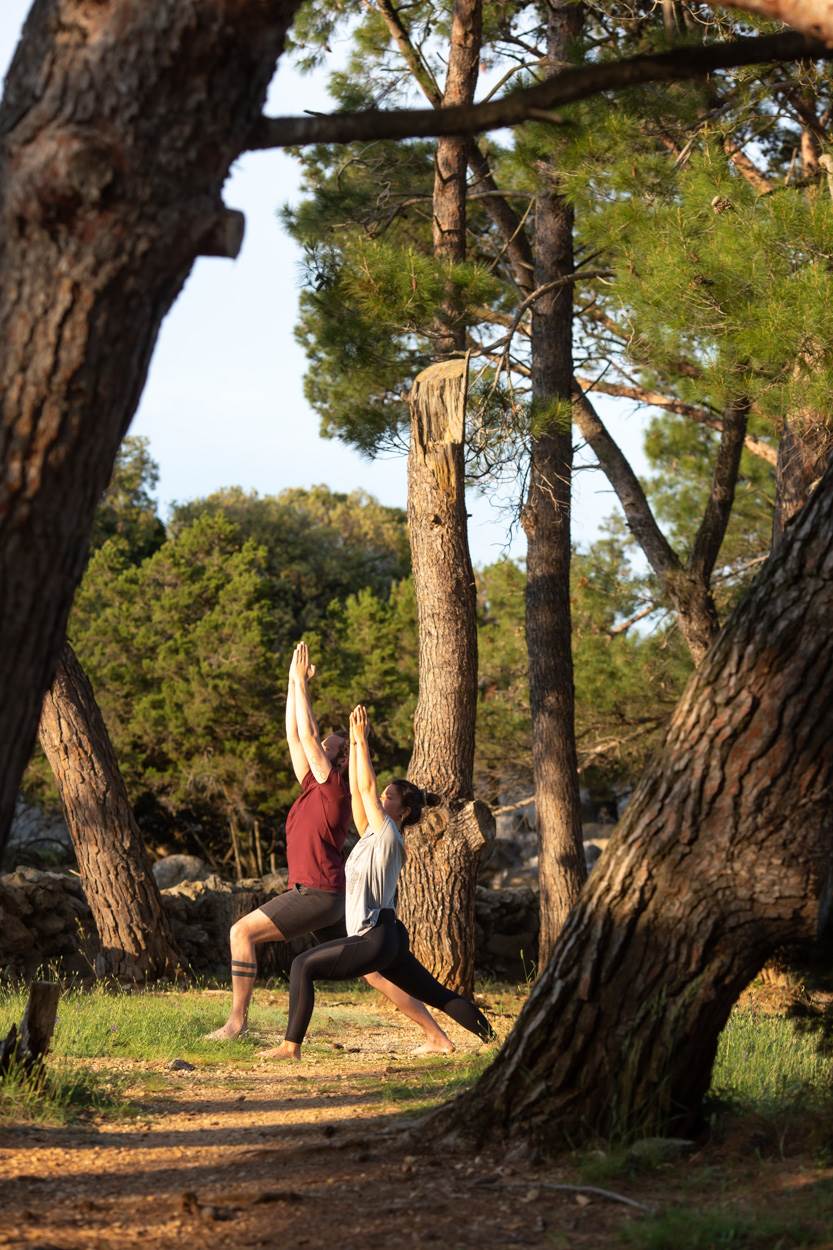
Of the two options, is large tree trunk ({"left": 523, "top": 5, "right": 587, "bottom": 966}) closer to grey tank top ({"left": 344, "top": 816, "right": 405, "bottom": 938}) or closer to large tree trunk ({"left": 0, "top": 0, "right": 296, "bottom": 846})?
grey tank top ({"left": 344, "top": 816, "right": 405, "bottom": 938})

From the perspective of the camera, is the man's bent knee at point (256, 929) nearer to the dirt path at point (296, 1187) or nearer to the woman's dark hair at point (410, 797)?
the woman's dark hair at point (410, 797)

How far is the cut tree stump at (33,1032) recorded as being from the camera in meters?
5.24

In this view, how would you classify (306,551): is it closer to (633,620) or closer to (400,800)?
(633,620)

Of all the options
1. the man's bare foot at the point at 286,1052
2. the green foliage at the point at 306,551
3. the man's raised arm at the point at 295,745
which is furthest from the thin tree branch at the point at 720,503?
the green foliage at the point at 306,551

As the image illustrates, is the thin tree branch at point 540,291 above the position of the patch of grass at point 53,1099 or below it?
above

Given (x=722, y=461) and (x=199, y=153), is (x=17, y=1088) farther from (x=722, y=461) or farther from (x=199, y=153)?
(x=722, y=461)

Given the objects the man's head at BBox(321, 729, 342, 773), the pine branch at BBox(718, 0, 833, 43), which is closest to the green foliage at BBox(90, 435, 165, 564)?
the man's head at BBox(321, 729, 342, 773)

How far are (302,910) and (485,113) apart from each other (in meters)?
4.97

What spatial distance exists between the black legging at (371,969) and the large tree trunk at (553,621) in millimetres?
4113

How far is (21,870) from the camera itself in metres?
10.9

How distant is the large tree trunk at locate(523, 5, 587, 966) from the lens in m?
11.1

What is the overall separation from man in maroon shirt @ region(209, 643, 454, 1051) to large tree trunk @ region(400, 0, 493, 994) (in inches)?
79.5

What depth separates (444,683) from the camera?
996 cm

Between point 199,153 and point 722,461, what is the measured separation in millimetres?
9932
